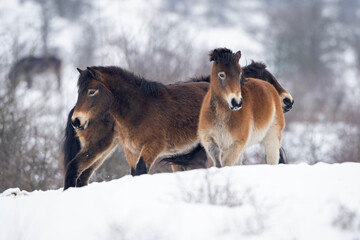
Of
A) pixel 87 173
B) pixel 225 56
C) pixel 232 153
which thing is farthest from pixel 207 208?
pixel 87 173

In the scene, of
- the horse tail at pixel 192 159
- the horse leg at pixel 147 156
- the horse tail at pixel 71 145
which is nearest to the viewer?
the horse leg at pixel 147 156

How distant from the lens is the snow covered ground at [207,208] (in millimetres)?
4262

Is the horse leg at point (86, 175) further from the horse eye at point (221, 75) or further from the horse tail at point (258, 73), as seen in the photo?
the horse tail at point (258, 73)

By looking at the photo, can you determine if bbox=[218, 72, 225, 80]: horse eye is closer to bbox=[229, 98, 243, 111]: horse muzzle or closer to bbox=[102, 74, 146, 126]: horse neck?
bbox=[229, 98, 243, 111]: horse muzzle

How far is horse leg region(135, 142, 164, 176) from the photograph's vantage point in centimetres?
672

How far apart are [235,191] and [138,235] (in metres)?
1.06

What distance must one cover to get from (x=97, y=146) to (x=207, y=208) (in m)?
3.28

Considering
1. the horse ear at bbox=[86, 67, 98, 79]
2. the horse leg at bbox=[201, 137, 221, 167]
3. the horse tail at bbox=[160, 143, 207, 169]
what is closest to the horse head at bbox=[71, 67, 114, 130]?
the horse ear at bbox=[86, 67, 98, 79]

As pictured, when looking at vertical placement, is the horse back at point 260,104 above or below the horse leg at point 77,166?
above

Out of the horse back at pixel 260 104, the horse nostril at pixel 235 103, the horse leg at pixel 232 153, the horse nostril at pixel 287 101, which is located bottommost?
the horse leg at pixel 232 153

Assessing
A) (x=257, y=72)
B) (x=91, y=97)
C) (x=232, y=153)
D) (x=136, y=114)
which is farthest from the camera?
(x=257, y=72)

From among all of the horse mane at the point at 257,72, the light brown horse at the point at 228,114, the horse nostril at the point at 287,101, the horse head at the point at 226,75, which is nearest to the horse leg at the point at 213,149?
the light brown horse at the point at 228,114

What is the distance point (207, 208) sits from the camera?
4.65m

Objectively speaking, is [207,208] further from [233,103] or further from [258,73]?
[258,73]
